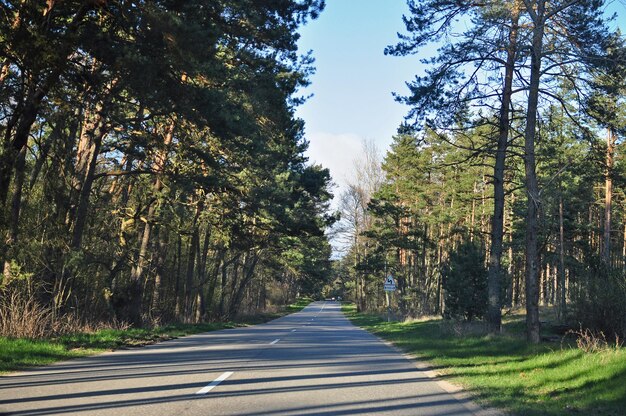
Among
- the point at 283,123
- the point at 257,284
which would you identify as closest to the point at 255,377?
the point at 283,123

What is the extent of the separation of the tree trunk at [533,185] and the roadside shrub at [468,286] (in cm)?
1051

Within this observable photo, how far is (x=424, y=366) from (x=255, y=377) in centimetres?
468

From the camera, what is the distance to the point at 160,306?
3456 cm

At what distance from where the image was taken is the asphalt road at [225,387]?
304 inches

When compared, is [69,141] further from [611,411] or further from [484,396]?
[611,411]

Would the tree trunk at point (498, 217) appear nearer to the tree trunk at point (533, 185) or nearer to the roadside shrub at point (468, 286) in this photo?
the tree trunk at point (533, 185)

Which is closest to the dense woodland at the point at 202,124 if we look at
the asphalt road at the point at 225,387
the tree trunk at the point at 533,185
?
the tree trunk at the point at 533,185

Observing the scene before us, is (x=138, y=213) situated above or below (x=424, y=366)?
above

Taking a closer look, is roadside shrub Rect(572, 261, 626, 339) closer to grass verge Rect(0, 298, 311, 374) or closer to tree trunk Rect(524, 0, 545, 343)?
tree trunk Rect(524, 0, 545, 343)

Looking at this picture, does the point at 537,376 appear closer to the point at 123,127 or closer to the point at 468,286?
the point at 123,127

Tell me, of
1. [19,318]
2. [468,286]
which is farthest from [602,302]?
[19,318]

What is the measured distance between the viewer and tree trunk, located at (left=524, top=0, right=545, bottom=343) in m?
15.8

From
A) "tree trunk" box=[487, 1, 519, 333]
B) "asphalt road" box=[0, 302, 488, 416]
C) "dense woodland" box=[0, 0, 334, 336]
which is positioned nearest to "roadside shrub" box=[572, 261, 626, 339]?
"tree trunk" box=[487, 1, 519, 333]

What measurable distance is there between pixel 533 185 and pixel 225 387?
35.8 feet
